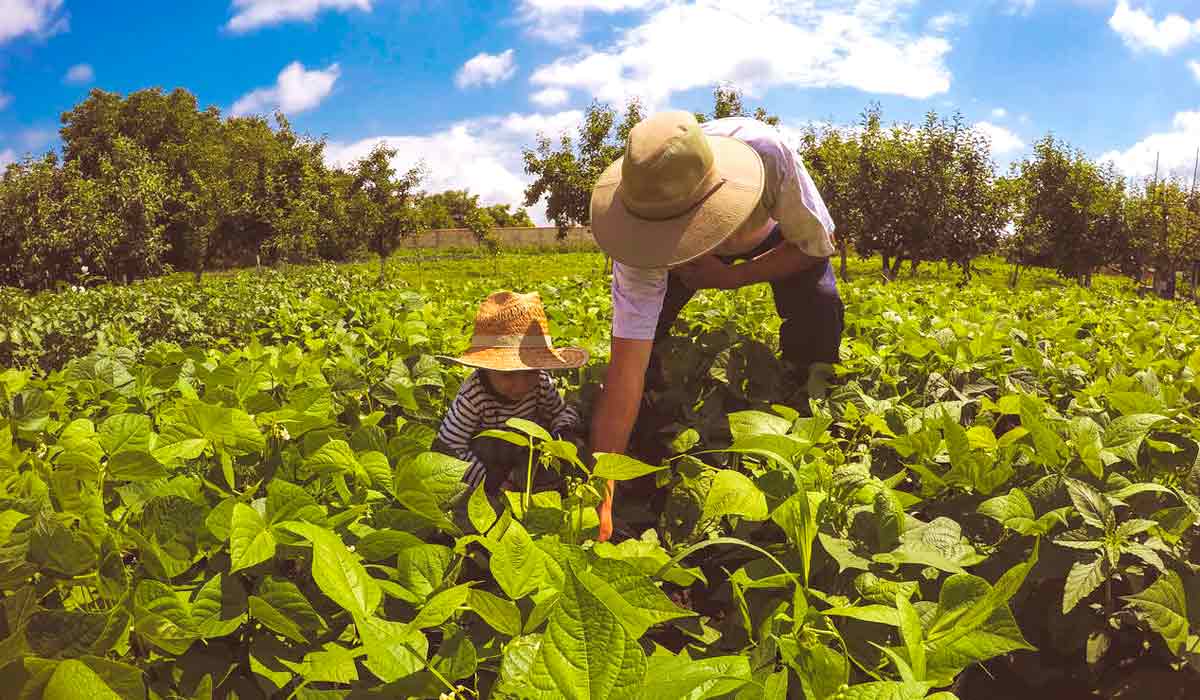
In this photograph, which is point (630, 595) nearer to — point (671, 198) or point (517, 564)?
point (517, 564)

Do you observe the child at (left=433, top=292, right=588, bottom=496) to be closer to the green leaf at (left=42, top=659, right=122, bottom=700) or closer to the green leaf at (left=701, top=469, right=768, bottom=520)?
the green leaf at (left=701, top=469, right=768, bottom=520)

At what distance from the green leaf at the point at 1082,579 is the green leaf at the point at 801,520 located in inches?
20.8

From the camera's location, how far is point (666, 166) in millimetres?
2305

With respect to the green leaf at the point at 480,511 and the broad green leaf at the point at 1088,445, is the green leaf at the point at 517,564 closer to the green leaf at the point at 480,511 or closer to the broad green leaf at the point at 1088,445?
the green leaf at the point at 480,511

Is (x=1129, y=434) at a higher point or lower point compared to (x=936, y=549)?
higher

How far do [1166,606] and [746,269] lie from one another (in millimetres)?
2145

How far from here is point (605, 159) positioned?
37531mm

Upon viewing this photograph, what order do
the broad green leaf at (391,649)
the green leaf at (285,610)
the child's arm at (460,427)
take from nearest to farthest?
the broad green leaf at (391,649) < the green leaf at (285,610) < the child's arm at (460,427)

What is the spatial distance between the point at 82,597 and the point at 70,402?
155 cm

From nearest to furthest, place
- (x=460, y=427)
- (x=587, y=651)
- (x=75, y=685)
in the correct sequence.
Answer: (x=587, y=651) → (x=75, y=685) → (x=460, y=427)

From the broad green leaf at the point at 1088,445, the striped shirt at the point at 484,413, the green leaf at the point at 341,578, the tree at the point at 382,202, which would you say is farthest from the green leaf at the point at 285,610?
the tree at the point at 382,202

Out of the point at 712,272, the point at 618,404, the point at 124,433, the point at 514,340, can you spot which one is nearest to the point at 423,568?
the point at 124,433

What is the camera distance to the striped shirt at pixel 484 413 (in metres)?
2.50

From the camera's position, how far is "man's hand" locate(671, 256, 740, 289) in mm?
3270
